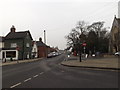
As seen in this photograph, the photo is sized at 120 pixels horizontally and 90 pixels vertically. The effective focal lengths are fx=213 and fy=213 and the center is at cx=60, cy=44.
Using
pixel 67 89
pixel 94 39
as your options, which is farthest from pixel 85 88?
pixel 94 39

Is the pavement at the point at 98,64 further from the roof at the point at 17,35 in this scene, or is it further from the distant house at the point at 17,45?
the roof at the point at 17,35

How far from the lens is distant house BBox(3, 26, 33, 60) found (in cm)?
5957

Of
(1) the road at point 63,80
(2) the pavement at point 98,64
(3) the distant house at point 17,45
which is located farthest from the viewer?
(3) the distant house at point 17,45

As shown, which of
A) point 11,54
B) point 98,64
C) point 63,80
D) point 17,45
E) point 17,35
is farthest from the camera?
point 17,35

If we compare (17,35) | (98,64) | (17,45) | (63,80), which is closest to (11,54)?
(17,45)

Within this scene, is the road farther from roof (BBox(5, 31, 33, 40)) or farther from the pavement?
roof (BBox(5, 31, 33, 40))

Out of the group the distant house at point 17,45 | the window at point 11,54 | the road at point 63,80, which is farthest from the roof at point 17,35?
the road at point 63,80

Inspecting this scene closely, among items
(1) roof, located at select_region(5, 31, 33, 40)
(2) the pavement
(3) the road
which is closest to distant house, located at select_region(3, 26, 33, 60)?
(1) roof, located at select_region(5, 31, 33, 40)

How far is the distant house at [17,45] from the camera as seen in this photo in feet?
195

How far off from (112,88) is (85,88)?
3.99ft

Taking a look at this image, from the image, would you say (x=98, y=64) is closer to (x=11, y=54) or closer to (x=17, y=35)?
(x=11, y=54)

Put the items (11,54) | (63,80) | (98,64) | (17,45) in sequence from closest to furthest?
(63,80)
(98,64)
(11,54)
(17,45)

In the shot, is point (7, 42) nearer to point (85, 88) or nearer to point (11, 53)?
point (11, 53)

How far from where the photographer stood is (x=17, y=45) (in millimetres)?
61625
